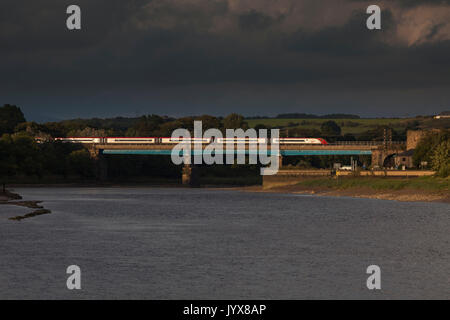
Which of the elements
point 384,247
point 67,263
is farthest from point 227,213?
point 67,263

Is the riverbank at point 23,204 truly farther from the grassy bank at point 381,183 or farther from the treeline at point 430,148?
the treeline at point 430,148

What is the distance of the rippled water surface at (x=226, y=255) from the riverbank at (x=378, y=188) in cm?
3224

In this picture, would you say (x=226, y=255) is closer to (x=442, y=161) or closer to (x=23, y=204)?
(x=23, y=204)

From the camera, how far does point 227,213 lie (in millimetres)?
105750

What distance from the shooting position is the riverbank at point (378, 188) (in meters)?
130

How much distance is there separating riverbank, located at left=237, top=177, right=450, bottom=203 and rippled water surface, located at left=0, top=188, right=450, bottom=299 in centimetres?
3224

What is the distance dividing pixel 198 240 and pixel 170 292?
2538cm

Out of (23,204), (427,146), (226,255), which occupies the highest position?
(427,146)

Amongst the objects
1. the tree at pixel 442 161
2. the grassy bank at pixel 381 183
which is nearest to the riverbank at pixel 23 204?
the grassy bank at pixel 381 183

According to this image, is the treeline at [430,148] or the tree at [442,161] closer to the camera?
the tree at [442,161]

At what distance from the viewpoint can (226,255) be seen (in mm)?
56938

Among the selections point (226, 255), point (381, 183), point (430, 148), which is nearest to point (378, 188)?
point (381, 183)

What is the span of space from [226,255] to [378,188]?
315 ft
